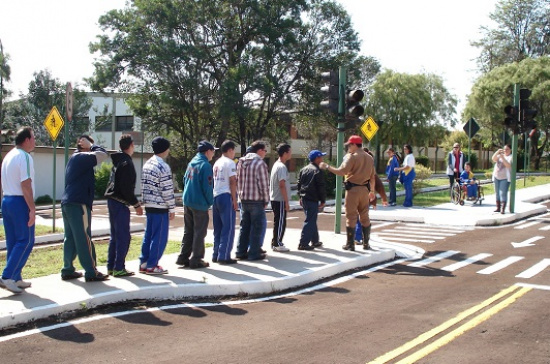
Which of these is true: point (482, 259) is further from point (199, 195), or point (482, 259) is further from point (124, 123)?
point (124, 123)

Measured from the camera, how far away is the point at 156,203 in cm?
825

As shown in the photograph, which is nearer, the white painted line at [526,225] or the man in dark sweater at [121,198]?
the man in dark sweater at [121,198]

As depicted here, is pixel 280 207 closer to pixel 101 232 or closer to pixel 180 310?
pixel 180 310

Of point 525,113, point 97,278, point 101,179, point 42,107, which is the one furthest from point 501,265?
point 42,107

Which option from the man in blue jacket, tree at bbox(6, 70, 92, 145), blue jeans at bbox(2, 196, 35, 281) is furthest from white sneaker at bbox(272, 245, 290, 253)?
tree at bbox(6, 70, 92, 145)

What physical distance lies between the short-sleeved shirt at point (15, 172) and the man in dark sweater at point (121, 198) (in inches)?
44.1

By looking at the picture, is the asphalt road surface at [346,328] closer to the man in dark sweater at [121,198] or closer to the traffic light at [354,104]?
the man in dark sweater at [121,198]

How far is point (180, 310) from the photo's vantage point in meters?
7.05

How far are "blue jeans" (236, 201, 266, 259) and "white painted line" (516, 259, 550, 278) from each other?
3.96m

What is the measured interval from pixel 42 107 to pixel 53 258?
37.9 meters

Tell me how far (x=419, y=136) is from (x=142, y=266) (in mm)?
44888

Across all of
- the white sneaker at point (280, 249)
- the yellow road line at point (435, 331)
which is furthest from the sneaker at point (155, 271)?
the yellow road line at point (435, 331)

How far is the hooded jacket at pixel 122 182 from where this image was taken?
7941 millimetres

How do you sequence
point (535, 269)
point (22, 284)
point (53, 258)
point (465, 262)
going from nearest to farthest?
point (22, 284), point (535, 269), point (465, 262), point (53, 258)
